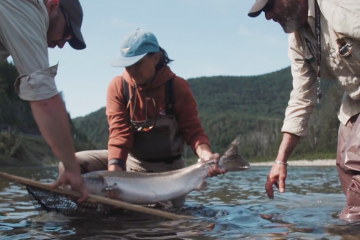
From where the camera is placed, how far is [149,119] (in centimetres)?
550

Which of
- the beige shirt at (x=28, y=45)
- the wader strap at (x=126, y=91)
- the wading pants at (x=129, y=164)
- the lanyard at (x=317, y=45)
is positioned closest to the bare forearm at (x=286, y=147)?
the lanyard at (x=317, y=45)

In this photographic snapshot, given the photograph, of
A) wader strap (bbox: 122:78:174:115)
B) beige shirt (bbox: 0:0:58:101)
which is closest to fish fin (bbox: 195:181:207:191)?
wader strap (bbox: 122:78:174:115)

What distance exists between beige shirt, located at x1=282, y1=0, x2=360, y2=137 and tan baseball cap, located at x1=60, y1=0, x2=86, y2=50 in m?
2.07

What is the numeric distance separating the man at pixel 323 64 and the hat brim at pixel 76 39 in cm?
160

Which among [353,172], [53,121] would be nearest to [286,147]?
[353,172]

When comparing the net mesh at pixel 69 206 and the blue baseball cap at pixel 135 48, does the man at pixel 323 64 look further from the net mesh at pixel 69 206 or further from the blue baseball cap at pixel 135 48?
the net mesh at pixel 69 206

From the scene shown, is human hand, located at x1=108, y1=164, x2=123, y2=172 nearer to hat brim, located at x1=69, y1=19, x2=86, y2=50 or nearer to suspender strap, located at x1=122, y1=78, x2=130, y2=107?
suspender strap, located at x1=122, y1=78, x2=130, y2=107

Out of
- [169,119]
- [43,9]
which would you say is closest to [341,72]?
[169,119]

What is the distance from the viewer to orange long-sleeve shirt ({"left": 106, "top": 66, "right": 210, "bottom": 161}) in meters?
5.37

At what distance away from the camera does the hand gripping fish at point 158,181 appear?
463cm

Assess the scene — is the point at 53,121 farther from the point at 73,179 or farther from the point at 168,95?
the point at 168,95

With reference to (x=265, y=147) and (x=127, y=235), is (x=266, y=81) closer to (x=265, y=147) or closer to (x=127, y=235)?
(x=265, y=147)

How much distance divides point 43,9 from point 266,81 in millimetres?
174841

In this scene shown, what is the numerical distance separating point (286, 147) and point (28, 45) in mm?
2840
